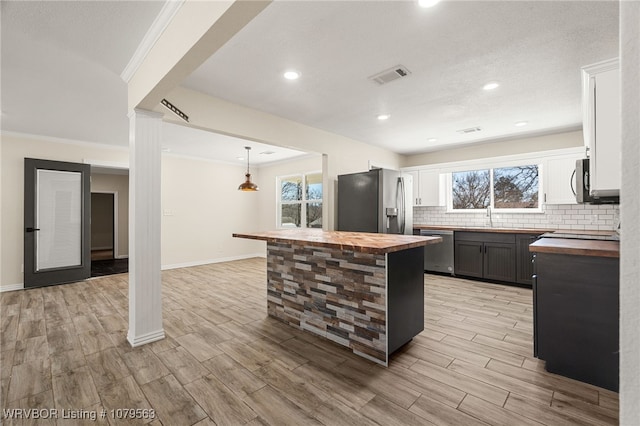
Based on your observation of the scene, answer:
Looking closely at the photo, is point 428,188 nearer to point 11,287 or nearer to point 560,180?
point 560,180

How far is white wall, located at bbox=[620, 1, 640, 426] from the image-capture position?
48 centimetres

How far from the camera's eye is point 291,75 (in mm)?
2760

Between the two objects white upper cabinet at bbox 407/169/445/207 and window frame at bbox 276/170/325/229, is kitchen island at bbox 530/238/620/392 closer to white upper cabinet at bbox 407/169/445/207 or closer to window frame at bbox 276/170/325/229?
white upper cabinet at bbox 407/169/445/207

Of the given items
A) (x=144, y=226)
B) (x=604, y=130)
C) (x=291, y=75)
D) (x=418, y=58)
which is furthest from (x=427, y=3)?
(x=144, y=226)

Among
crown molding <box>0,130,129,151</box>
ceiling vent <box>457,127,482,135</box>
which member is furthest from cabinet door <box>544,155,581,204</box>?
crown molding <box>0,130,129,151</box>

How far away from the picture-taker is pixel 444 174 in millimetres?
5805

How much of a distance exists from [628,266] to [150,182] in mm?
3077

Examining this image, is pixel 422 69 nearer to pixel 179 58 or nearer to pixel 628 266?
pixel 179 58

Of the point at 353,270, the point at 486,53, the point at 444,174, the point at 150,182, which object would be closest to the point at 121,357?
the point at 150,182

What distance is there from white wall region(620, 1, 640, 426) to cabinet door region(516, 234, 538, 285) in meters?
4.64

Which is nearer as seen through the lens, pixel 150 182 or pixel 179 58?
pixel 179 58

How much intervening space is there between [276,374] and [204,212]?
549cm

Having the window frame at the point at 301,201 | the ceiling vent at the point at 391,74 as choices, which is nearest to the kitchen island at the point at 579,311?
the ceiling vent at the point at 391,74

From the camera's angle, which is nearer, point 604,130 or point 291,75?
point 604,130
